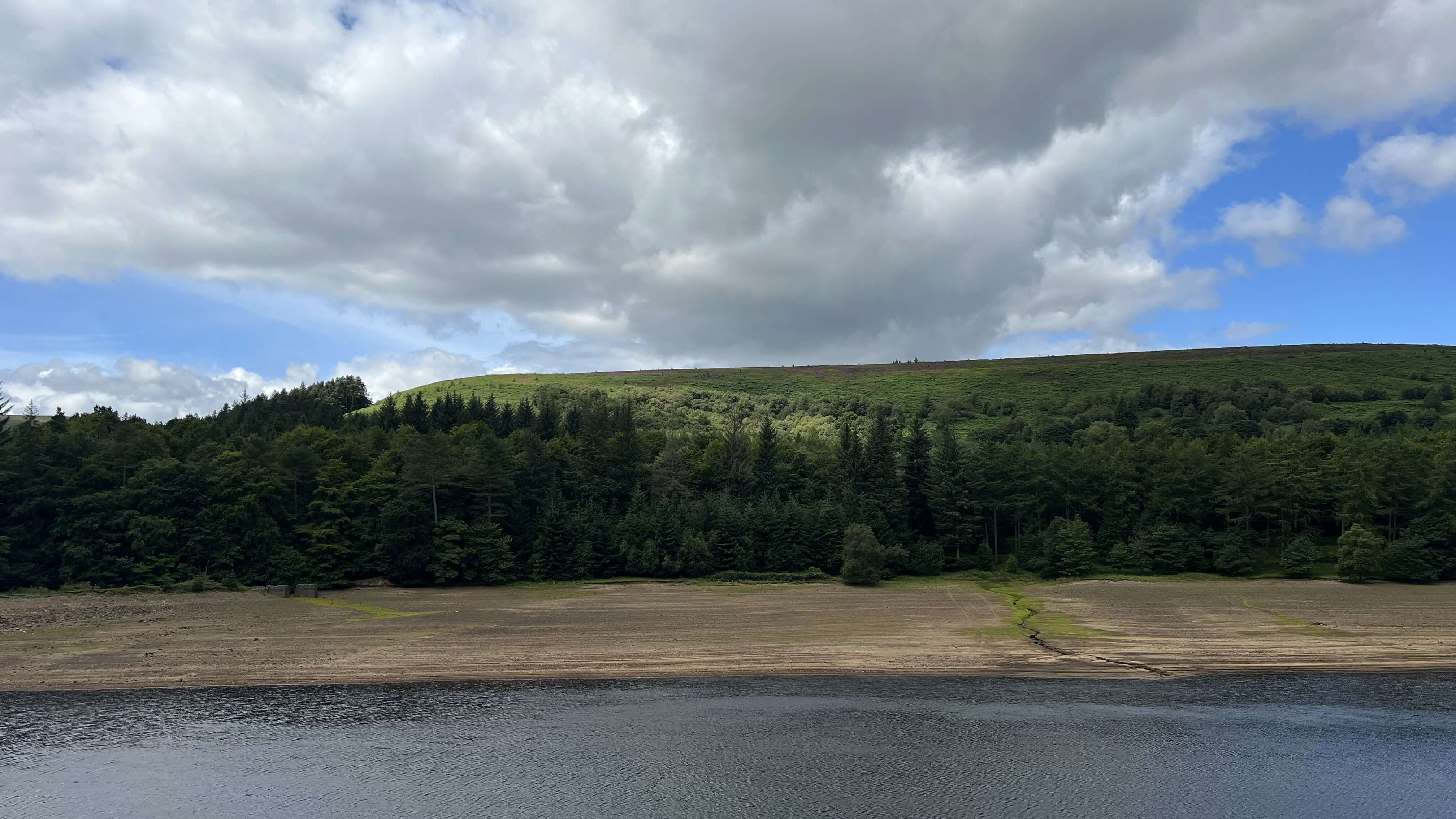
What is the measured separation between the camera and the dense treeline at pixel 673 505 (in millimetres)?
70688

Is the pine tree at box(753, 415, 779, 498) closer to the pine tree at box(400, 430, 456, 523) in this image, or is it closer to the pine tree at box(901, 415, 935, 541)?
the pine tree at box(901, 415, 935, 541)

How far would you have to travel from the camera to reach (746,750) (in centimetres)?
2873

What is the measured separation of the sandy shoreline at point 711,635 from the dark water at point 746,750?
3.17 meters

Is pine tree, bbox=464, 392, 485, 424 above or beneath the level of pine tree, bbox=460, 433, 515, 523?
above

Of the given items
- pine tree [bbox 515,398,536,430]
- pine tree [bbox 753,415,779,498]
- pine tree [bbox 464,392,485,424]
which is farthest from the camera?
pine tree [bbox 464,392,485,424]

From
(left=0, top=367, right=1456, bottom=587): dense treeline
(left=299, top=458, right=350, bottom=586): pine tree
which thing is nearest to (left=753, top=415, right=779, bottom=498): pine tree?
(left=0, top=367, right=1456, bottom=587): dense treeline

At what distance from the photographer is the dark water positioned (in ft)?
79.8

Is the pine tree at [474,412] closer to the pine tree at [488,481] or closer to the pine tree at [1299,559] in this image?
the pine tree at [488,481]

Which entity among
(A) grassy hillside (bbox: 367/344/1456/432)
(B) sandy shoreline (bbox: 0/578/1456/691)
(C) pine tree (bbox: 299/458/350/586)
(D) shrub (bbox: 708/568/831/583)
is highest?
(A) grassy hillside (bbox: 367/344/1456/432)

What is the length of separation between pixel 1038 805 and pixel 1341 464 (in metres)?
79.1

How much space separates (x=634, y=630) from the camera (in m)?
51.5

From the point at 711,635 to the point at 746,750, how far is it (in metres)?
20.8

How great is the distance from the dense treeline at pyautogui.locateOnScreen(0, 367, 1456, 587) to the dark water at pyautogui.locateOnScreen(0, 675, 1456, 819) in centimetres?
3799

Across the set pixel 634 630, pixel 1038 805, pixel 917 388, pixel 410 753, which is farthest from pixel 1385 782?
pixel 917 388
